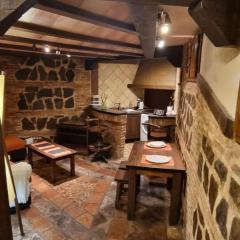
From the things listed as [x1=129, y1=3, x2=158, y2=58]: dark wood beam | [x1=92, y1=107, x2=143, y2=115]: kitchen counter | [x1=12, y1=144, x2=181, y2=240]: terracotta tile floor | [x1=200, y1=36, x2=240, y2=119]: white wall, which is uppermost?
[x1=129, y1=3, x2=158, y2=58]: dark wood beam

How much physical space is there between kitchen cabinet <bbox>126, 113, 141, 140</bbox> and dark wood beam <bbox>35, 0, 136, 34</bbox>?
4288 millimetres

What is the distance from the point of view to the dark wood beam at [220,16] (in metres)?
0.91

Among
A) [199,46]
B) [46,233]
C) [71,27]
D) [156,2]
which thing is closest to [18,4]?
[156,2]

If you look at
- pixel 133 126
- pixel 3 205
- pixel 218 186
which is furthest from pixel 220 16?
pixel 133 126

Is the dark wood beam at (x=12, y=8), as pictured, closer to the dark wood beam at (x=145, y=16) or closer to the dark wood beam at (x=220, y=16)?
the dark wood beam at (x=145, y=16)

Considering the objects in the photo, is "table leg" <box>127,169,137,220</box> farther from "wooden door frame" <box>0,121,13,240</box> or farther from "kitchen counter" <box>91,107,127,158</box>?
"kitchen counter" <box>91,107,127,158</box>

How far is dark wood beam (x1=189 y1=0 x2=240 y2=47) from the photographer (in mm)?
910

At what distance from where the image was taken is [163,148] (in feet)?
11.0

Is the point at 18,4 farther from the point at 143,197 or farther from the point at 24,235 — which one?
the point at 143,197

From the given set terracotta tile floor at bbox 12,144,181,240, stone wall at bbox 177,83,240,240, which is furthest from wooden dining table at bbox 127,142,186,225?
stone wall at bbox 177,83,240,240

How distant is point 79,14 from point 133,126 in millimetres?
4847

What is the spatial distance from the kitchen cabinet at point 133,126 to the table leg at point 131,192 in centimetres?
350

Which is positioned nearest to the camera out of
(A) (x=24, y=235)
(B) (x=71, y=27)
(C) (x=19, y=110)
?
(B) (x=71, y=27)

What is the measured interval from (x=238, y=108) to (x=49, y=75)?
201 inches
